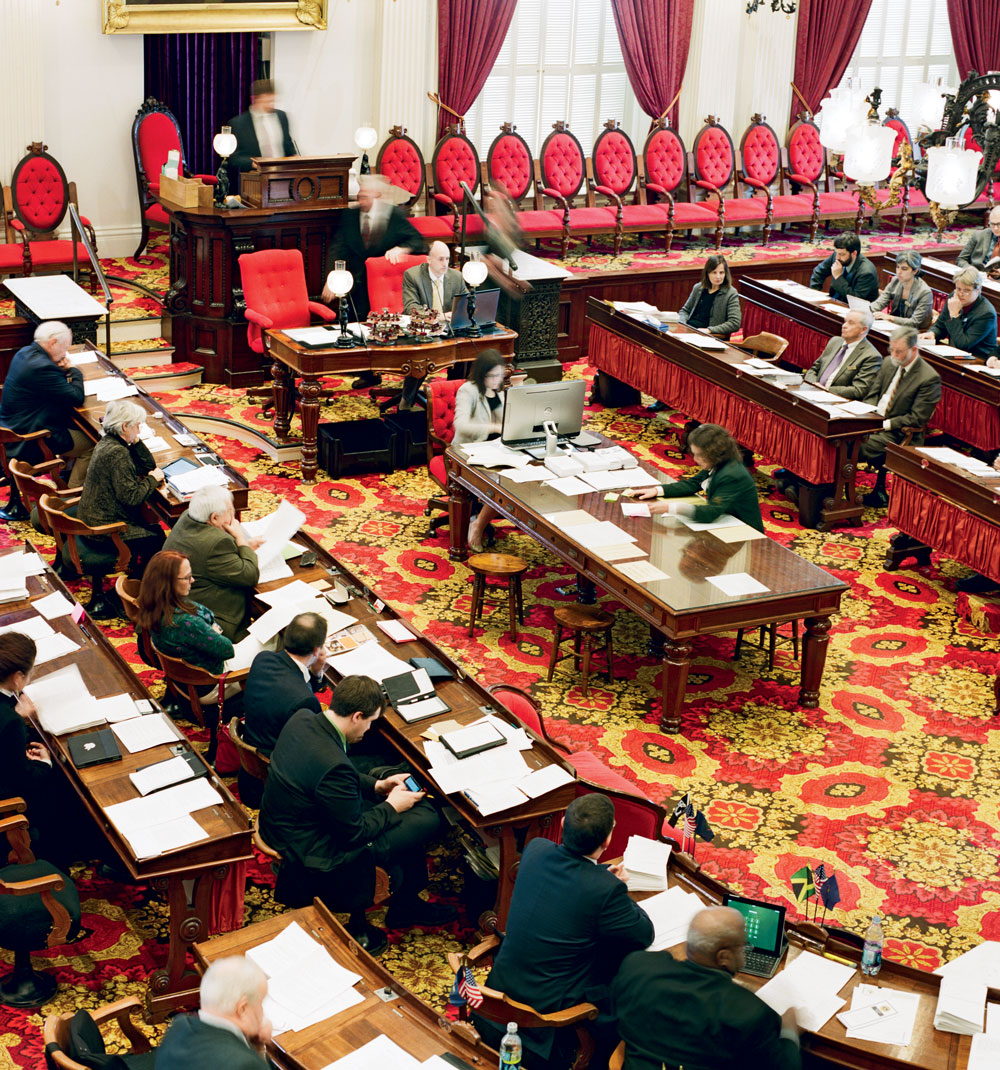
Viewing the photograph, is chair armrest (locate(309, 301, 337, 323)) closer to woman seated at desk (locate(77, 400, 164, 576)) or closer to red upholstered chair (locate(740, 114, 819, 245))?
woman seated at desk (locate(77, 400, 164, 576))

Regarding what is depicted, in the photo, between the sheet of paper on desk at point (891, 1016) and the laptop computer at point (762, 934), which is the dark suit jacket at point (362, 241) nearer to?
the laptop computer at point (762, 934)

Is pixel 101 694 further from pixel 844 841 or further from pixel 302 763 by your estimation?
pixel 844 841

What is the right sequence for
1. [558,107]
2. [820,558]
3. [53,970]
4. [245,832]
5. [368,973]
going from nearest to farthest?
[368,973]
[245,832]
[53,970]
[820,558]
[558,107]

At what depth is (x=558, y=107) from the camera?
1470 centimetres

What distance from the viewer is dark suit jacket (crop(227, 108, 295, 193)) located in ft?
37.0

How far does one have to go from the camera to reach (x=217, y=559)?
6.29 meters

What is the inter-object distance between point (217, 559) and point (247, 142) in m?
6.13

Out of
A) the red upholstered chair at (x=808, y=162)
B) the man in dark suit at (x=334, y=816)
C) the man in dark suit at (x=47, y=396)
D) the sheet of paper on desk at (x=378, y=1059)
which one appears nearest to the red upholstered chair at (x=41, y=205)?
the man in dark suit at (x=47, y=396)

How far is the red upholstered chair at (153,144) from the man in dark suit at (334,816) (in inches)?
327

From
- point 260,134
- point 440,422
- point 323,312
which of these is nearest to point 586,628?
point 440,422

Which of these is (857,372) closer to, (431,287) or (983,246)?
(431,287)

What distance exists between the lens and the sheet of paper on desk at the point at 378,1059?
3.82 metres

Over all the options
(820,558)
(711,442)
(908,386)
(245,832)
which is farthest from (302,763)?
(908,386)

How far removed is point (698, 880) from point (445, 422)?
14.8 feet
